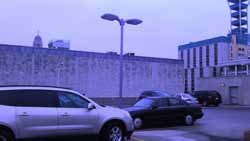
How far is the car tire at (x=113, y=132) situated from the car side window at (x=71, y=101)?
929 millimetres

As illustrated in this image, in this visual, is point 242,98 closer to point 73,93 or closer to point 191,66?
point 73,93

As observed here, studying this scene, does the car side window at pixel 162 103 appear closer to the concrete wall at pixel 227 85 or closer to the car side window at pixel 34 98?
the car side window at pixel 34 98

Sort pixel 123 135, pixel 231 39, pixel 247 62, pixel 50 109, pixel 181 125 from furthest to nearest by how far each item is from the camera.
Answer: pixel 231 39 < pixel 247 62 < pixel 181 125 < pixel 123 135 < pixel 50 109

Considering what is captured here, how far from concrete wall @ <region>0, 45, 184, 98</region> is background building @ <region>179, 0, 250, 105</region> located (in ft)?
17.3

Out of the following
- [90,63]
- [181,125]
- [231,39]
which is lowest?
[181,125]

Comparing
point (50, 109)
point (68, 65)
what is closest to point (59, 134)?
point (50, 109)

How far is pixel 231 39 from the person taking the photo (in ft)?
338

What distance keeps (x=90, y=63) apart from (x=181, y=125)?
1175 inches

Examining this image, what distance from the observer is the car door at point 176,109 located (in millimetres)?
19922

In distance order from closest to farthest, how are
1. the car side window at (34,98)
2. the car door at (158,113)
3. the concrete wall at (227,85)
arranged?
the car side window at (34,98) < the car door at (158,113) < the concrete wall at (227,85)

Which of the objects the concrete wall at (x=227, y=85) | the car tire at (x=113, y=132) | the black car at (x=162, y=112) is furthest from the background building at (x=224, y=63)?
the car tire at (x=113, y=132)

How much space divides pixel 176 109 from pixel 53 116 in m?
10.00

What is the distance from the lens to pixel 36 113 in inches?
429

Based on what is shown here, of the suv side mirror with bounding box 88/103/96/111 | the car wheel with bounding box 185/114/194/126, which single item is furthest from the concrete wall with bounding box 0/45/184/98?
the suv side mirror with bounding box 88/103/96/111
